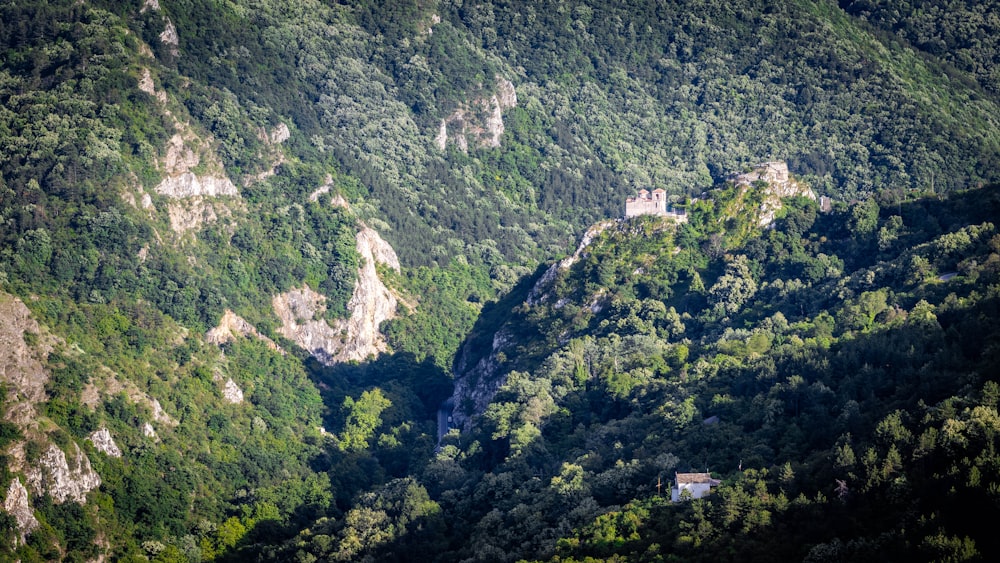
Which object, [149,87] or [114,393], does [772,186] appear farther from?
[149,87]

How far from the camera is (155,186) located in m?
161

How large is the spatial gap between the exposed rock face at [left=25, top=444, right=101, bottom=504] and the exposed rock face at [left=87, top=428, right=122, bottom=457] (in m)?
2.80

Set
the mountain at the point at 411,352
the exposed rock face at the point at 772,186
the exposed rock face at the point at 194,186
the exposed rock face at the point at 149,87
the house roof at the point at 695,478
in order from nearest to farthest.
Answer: the mountain at the point at 411,352, the house roof at the point at 695,478, the exposed rock face at the point at 772,186, the exposed rock face at the point at 194,186, the exposed rock face at the point at 149,87

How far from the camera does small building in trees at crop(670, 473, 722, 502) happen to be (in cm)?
10181

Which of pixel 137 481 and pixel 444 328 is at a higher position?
pixel 444 328

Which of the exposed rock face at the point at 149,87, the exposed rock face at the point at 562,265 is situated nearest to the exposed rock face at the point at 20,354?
the exposed rock face at the point at 149,87

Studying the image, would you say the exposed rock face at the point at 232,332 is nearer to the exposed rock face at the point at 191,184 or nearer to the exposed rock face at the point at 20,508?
the exposed rock face at the point at 191,184

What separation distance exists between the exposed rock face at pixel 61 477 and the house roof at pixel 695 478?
153ft

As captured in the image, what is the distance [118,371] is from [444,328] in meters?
51.0

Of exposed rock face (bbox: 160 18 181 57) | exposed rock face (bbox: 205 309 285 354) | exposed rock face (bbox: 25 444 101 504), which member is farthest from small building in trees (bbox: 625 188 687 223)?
exposed rock face (bbox: 160 18 181 57)

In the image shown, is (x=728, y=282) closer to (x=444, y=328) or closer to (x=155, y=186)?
(x=444, y=328)

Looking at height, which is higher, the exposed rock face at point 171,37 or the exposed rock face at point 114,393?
the exposed rock face at point 171,37

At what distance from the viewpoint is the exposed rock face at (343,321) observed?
167 m

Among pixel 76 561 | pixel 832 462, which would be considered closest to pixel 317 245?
pixel 76 561
